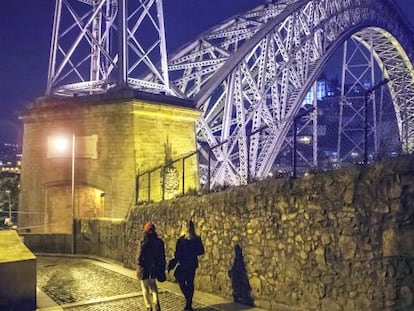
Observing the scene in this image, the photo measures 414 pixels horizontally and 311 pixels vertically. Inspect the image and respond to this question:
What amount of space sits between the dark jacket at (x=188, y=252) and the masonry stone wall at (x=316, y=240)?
2.69 feet

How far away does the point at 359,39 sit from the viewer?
1252 inches

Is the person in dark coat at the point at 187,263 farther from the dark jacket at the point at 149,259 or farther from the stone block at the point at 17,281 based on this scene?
the stone block at the point at 17,281

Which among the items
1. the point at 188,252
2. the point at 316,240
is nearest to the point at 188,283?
the point at 188,252

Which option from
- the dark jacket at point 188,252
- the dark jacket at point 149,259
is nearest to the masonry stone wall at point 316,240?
the dark jacket at point 188,252

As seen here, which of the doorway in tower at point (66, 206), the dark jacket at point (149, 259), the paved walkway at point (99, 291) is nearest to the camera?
the dark jacket at point (149, 259)

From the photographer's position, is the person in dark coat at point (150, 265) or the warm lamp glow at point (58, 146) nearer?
the person in dark coat at point (150, 265)

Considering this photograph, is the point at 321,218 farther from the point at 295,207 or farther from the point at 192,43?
the point at 192,43

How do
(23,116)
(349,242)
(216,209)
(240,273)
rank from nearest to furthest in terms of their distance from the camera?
1. (349,242)
2. (240,273)
3. (216,209)
4. (23,116)

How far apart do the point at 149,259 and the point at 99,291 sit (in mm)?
2281

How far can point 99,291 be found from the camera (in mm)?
7883

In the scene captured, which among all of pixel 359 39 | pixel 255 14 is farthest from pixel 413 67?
pixel 255 14

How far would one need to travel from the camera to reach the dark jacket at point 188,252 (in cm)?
638

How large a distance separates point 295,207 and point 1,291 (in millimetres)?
4085

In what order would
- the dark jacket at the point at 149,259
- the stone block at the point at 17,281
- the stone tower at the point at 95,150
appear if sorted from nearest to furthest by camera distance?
the stone block at the point at 17,281, the dark jacket at the point at 149,259, the stone tower at the point at 95,150
